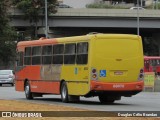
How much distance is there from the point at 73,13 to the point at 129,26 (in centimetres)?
807

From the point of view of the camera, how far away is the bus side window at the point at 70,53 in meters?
24.6

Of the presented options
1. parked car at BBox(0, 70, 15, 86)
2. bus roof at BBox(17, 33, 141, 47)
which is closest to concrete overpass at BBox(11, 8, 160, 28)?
parked car at BBox(0, 70, 15, 86)

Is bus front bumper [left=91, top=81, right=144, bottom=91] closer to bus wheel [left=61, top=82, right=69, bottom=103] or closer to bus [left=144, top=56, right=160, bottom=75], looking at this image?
bus wheel [left=61, top=82, right=69, bottom=103]

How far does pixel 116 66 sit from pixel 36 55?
5.48 metres

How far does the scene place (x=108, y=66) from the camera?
23.4 metres

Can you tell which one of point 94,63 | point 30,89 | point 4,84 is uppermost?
point 94,63

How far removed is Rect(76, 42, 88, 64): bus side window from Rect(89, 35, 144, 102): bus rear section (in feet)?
1.55

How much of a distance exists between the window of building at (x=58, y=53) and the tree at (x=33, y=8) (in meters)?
54.6

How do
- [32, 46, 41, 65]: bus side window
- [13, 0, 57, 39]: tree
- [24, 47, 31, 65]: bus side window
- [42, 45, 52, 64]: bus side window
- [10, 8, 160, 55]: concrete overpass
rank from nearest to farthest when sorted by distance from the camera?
[42, 45, 52, 64]: bus side window, [32, 46, 41, 65]: bus side window, [24, 47, 31, 65]: bus side window, [13, 0, 57, 39]: tree, [10, 8, 160, 55]: concrete overpass

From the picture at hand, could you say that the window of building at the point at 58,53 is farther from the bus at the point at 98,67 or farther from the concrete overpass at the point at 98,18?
the concrete overpass at the point at 98,18

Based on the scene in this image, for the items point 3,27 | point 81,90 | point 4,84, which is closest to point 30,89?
point 81,90

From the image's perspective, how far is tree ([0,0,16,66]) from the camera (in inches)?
3034

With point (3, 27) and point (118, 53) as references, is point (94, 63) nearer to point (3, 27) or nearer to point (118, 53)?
point (118, 53)

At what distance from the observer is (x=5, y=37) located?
7781 centimetres
